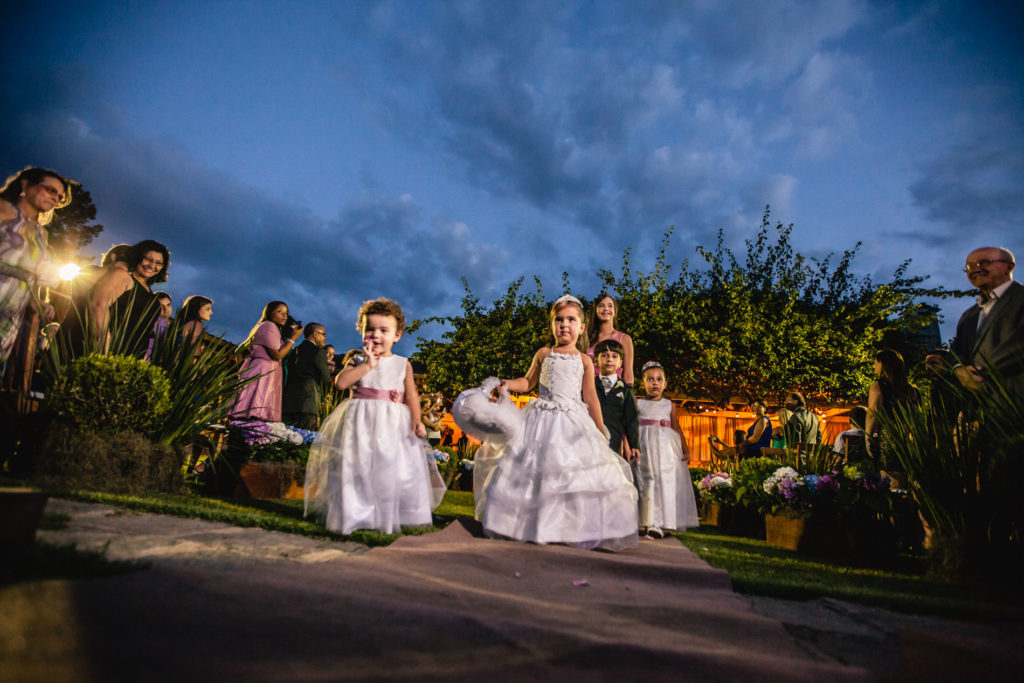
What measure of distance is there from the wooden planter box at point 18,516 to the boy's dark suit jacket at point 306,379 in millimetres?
6502

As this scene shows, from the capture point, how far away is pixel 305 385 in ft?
27.9

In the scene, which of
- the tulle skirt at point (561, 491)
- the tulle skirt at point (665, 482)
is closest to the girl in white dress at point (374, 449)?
the tulle skirt at point (561, 491)

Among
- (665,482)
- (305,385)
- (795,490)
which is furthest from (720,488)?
(305,385)

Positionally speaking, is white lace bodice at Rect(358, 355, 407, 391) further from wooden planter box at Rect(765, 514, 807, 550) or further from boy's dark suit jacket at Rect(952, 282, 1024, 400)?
boy's dark suit jacket at Rect(952, 282, 1024, 400)

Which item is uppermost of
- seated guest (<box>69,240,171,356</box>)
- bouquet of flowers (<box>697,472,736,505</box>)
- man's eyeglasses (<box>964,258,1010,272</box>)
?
man's eyeglasses (<box>964,258,1010,272</box>)

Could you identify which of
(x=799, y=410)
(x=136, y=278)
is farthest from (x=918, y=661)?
(x=799, y=410)

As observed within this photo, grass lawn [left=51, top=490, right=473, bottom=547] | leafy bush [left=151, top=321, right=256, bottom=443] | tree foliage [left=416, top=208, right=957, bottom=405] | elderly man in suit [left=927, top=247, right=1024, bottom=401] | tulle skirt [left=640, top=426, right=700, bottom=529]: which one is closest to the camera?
grass lawn [left=51, top=490, right=473, bottom=547]

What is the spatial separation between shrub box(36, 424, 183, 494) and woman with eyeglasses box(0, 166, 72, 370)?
1156 millimetres

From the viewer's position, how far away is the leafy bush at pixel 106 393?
3.98m

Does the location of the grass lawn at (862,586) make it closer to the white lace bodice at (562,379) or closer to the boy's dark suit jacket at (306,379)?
the white lace bodice at (562,379)

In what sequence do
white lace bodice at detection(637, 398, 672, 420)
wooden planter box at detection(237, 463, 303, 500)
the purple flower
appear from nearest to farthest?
1. the purple flower
2. wooden planter box at detection(237, 463, 303, 500)
3. white lace bodice at detection(637, 398, 672, 420)

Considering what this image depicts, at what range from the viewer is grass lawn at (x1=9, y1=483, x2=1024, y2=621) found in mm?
2801

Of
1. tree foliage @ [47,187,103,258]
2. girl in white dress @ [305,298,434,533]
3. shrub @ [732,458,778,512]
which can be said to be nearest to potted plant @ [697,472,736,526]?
shrub @ [732,458,778,512]

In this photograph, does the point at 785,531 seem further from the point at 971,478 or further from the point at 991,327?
the point at 991,327
